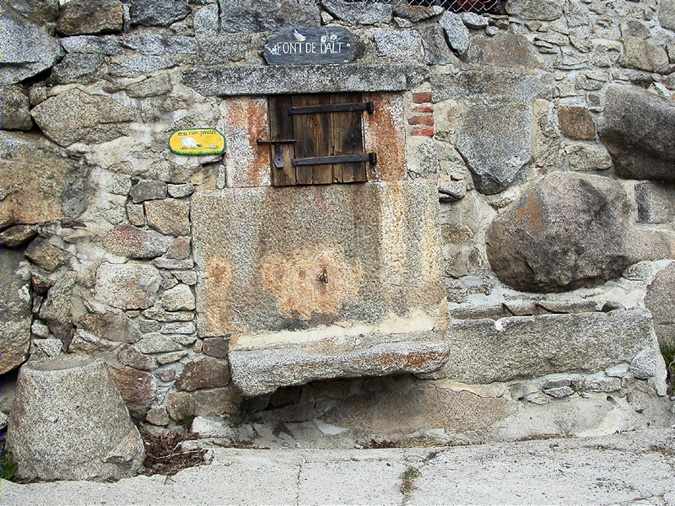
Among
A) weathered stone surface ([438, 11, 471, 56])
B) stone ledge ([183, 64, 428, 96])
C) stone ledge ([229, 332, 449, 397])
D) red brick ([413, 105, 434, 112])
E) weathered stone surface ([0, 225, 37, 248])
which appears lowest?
stone ledge ([229, 332, 449, 397])

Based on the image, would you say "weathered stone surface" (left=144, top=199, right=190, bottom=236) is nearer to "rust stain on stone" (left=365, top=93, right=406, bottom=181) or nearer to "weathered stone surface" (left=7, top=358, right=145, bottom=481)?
"weathered stone surface" (left=7, top=358, right=145, bottom=481)

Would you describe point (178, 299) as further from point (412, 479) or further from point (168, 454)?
point (412, 479)

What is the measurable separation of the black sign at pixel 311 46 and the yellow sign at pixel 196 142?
47 cm

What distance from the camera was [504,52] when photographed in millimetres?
4211

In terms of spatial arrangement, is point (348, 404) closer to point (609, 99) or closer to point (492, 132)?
point (492, 132)

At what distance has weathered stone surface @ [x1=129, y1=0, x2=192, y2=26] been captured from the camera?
12.3 ft

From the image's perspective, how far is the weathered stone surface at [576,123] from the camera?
4.32 m

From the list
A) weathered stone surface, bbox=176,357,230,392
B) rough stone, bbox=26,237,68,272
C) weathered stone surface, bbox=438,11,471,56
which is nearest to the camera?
rough stone, bbox=26,237,68,272

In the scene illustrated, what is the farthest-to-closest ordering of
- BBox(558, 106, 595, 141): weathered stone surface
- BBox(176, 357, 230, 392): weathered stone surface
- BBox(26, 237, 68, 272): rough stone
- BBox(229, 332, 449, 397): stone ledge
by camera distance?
BBox(558, 106, 595, 141): weathered stone surface
BBox(176, 357, 230, 392): weathered stone surface
BBox(26, 237, 68, 272): rough stone
BBox(229, 332, 449, 397): stone ledge

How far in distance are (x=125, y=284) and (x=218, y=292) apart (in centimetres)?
45

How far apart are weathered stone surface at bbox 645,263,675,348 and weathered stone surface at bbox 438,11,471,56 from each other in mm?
1706

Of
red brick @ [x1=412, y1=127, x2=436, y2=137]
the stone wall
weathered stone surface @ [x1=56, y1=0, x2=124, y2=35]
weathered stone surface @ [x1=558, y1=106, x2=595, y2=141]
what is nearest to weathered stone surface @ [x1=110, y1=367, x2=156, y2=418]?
the stone wall

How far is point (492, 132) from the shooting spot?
415cm

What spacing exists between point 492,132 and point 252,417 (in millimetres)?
1982
